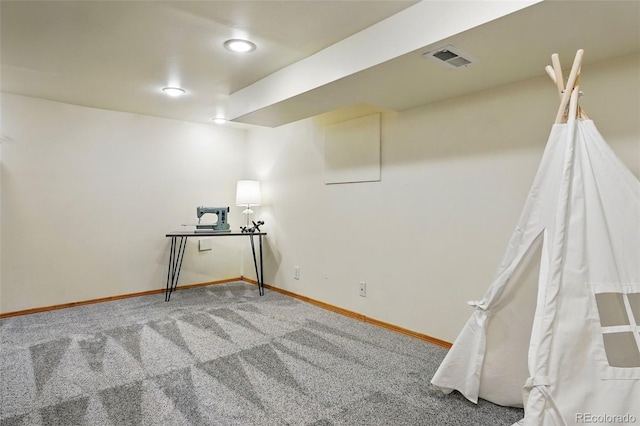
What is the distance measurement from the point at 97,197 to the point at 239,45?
2649 mm

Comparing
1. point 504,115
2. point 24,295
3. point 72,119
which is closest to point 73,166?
point 72,119

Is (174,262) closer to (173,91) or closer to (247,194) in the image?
(247,194)

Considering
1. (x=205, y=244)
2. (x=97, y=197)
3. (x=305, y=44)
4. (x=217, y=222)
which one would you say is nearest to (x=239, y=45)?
(x=305, y=44)

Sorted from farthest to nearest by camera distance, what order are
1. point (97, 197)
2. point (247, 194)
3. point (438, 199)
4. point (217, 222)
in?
point (247, 194)
point (217, 222)
point (97, 197)
point (438, 199)

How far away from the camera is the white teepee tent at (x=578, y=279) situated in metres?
1.40


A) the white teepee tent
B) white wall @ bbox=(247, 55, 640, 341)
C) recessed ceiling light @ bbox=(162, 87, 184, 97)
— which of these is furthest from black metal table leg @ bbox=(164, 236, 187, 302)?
the white teepee tent

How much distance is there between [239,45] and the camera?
237 centimetres

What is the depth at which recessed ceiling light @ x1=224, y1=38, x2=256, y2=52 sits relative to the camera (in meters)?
2.31

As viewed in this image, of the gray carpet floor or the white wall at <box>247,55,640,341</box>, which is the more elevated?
the white wall at <box>247,55,640,341</box>

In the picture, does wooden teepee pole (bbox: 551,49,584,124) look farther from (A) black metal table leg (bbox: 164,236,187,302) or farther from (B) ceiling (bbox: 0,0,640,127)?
(A) black metal table leg (bbox: 164,236,187,302)

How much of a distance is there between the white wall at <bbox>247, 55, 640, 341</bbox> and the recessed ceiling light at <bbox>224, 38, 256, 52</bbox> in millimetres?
1353

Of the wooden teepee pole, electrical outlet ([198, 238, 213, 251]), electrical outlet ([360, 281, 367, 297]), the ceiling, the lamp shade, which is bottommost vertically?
electrical outlet ([360, 281, 367, 297])

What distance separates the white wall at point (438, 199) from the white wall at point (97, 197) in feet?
5.13

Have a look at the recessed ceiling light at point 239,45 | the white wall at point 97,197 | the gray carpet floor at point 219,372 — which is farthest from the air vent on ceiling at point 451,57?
the white wall at point 97,197
